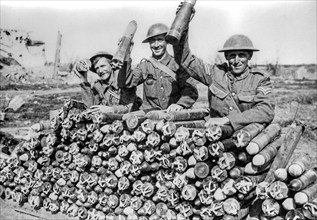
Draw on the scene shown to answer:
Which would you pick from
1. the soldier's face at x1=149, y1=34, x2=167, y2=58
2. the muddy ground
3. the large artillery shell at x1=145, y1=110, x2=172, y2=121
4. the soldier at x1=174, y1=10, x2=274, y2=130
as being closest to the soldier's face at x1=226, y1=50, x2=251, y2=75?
the soldier at x1=174, y1=10, x2=274, y2=130

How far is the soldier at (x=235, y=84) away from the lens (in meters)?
4.70

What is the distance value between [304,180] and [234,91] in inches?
67.4

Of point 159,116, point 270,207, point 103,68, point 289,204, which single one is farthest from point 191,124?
point 289,204

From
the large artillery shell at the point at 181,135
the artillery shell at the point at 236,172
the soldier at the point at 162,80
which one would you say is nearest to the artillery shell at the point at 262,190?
the artillery shell at the point at 236,172

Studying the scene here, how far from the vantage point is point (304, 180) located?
375cm

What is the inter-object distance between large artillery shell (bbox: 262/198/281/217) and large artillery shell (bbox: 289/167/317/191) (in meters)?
0.24

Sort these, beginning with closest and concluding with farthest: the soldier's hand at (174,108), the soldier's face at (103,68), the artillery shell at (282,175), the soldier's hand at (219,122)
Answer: the artillery shell at (282,175) < the soldier's hand at (219,122) < the soldier's hand at (174,108) < the soldier's face at (103,68)

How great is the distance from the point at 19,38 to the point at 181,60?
11507 mm

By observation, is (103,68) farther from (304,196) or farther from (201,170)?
(304,196)

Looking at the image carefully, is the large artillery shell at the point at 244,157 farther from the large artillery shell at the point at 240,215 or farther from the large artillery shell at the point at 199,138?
the large artillery shell at the point at 240,215

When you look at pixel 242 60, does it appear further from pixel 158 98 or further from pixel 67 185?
pixel 67 185

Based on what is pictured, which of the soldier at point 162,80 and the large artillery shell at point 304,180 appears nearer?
the large artillery shell at point 304,180

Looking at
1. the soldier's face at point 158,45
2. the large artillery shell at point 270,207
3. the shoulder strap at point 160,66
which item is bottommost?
the large artillery shell at point 270,207

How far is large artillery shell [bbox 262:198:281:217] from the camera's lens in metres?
3.78
